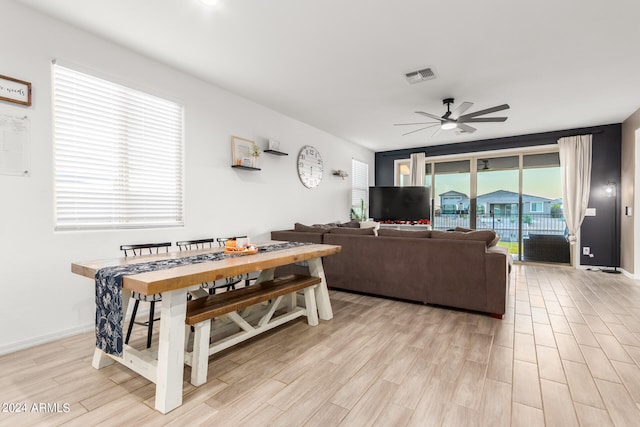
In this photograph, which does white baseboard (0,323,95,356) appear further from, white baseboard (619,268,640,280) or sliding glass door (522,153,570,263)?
sliding glass door (522,153,570,263)

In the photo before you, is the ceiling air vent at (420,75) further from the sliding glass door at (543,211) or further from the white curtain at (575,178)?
the sliding glass door at (543,211)

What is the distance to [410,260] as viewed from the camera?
365 cm

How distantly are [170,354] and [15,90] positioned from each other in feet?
7.88

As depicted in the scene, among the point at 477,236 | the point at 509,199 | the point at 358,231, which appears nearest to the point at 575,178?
the point at 509,199

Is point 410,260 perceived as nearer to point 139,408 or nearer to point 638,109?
point 139,408

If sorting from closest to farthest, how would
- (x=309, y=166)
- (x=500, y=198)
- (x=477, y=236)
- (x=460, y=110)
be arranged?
(x=477, y=236) → (x=460, y=110) → (x=309, y=166) → (x=500, y=198)

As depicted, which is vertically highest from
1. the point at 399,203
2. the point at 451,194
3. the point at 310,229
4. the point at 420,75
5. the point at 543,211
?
the point at 420,75

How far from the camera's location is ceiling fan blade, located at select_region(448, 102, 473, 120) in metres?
3.88

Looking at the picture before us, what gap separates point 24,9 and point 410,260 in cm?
418

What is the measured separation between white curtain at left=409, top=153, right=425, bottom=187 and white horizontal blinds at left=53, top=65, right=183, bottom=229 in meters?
5.59

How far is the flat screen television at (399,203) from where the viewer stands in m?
7.04

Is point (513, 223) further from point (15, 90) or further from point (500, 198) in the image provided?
point (15, 90)

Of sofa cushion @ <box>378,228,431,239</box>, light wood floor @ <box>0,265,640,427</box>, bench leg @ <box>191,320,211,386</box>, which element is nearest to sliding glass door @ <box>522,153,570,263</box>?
light wood floor @ <box>0,265,640,427</box>

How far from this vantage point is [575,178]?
5.87 metres
